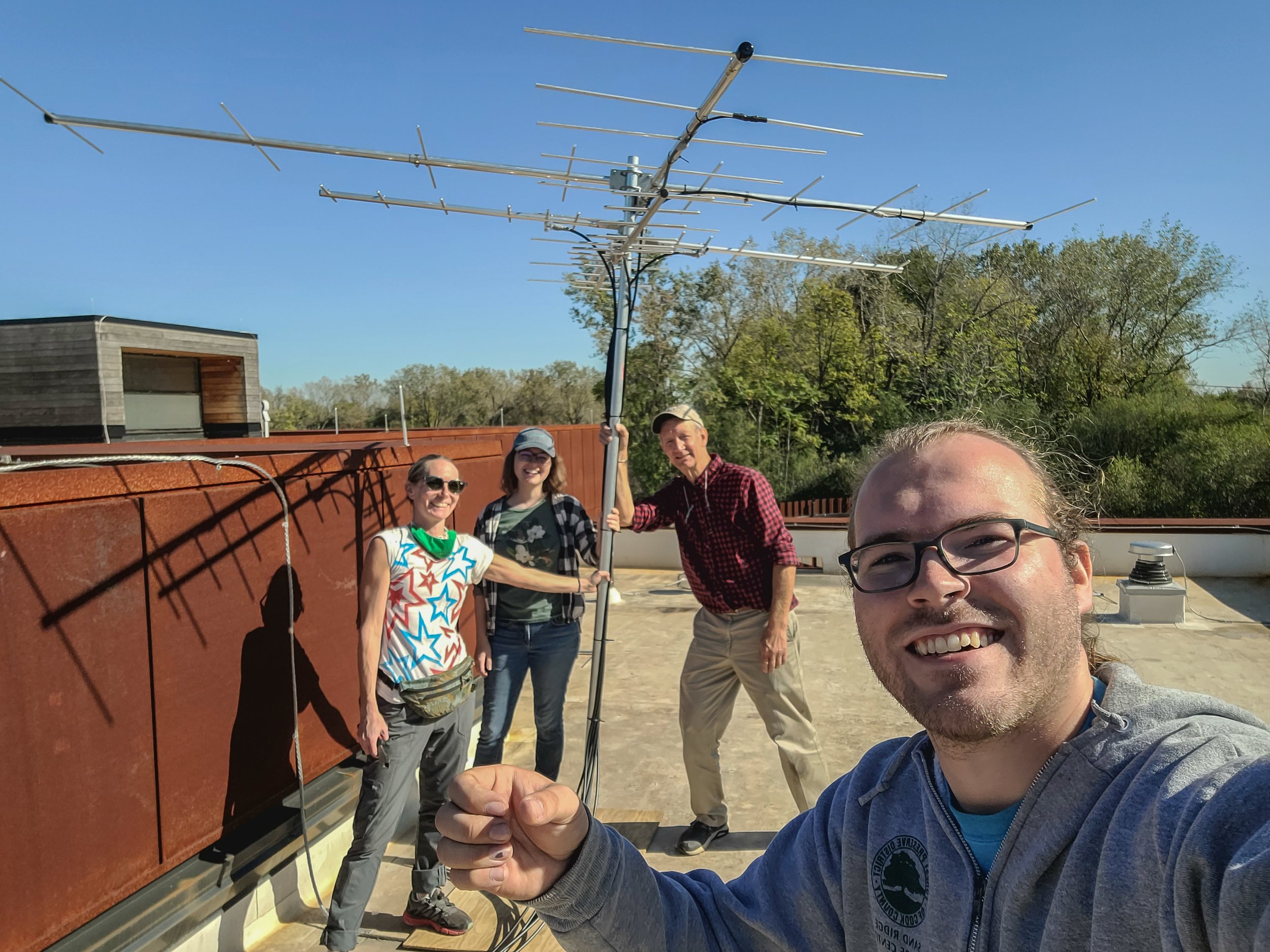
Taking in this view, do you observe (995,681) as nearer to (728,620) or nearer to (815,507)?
(728,620)

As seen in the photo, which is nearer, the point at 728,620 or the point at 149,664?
the point at 149,664

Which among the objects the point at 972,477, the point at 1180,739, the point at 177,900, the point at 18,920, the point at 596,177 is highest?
the point at 596,177

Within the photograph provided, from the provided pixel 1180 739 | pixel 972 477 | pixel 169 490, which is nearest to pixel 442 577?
pixel 169 490

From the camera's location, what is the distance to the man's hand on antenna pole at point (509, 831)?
1.06 metres

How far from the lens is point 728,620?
3.83 m

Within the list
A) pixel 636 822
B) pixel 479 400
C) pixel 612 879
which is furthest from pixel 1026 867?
pixel 479 400

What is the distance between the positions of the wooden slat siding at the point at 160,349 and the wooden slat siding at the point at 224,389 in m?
0.14

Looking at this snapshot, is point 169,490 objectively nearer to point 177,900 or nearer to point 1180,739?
point 177,900

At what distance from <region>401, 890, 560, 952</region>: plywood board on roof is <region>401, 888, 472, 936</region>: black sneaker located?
0.06 ft

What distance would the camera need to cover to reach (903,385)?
62.2ft

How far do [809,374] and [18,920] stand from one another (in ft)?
60.6

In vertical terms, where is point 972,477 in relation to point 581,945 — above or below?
above

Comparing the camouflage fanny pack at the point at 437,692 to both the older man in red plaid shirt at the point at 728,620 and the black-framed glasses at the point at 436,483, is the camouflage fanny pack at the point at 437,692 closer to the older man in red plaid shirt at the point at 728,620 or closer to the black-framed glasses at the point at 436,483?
the black-framed glasses at the point at 436,483

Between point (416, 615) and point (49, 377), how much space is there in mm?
16483
